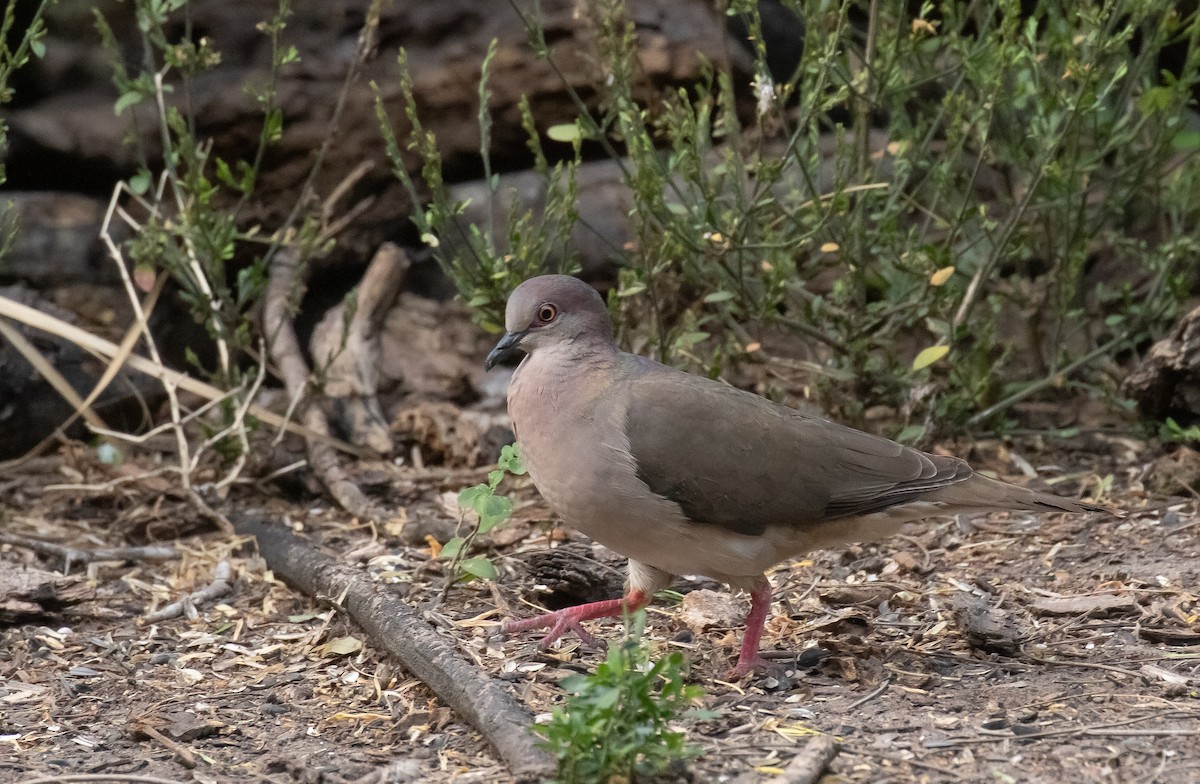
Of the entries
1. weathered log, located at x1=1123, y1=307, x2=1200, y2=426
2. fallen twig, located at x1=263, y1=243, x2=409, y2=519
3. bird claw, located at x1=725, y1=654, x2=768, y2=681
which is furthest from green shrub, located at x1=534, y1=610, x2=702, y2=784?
weathered log, located at x1=1123, y1=307, x2=1200, y2=426

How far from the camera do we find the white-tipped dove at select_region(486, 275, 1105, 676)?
382 centimetres

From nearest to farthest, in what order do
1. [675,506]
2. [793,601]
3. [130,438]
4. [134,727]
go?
[134,727] → [675,506] → [793,601] → [130,438]

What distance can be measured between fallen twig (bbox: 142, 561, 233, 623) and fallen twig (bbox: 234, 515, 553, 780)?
17cm

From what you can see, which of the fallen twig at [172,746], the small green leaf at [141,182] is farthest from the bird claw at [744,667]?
the small green leaf at [141,182]

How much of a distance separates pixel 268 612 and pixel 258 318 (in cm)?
255

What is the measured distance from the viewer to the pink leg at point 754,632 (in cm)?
382

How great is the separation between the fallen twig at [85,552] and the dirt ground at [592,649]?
0.03m

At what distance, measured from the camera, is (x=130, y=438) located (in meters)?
5.57

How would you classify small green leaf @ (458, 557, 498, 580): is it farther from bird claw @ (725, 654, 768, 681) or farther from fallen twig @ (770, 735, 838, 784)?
fallen twig @ (770, 735, 838, 784)

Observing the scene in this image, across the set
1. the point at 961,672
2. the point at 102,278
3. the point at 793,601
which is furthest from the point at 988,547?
the point at 102,278

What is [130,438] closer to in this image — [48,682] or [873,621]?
[48,682]

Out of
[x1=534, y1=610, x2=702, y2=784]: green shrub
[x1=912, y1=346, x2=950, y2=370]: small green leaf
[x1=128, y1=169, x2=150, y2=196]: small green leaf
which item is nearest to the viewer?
[x1=534, y1=610, x2=702, y2=784]: green shrub

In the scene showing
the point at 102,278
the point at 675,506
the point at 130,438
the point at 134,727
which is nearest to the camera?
the point at 134,727

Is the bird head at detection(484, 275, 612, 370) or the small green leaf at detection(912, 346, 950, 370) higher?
the bird head at detection(484, 275, 612, 370)
